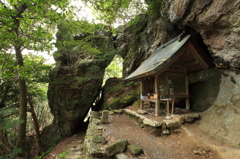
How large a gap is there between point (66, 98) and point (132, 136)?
349 inches

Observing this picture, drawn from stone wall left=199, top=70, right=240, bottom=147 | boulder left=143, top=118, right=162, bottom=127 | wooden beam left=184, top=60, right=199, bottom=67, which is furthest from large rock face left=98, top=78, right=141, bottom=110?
stone wall left=199, top=70, right=240, bottom=147

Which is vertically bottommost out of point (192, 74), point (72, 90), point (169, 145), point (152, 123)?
point (169, 145)

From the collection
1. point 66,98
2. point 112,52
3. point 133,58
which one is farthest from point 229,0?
point 66,98

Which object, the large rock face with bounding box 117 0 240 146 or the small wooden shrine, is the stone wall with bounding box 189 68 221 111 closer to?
Answer: the large rock face with bounding box 117 0 240 146

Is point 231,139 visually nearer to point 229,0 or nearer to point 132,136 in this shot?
point 132,136

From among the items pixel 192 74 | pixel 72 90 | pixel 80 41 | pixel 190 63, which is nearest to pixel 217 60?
pixel 190 63

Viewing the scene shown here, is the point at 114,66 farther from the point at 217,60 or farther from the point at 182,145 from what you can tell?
the point at 182,145

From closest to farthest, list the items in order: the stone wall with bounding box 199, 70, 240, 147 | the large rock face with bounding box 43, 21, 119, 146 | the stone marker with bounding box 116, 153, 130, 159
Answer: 1. the stone marker with bounding box 116, 153, 130, 159
2. the stone wall with bounding box 199, 70, 240, 147
3. the large rock face with bounding box 43, 21, 119, 146

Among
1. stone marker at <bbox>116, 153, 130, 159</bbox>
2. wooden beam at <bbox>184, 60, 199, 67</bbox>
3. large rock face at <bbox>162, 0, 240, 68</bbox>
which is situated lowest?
stone marker at <bbox>116, 153, 130, 159</bbox>

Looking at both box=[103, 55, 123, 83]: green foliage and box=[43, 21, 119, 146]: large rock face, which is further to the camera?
box=[103, 55, 123, 83]: green foliage

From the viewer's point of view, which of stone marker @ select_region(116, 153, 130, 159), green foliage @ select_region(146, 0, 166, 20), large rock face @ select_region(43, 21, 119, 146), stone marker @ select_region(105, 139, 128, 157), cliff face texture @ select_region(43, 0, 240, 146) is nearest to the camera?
stone marker @ select_region(116, 153, 130, 159)

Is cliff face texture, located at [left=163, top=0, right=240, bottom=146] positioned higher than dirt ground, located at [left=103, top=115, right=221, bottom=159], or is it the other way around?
cliff face texture, located at [left=163, top=0, right=240, bottom=146]

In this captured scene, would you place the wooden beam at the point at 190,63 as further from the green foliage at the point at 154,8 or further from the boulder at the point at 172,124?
the green foliage at the point at 154,8

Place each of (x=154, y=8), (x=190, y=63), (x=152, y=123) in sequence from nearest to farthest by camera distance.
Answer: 1. (x=152, y=123)
2. (x=190, y=63)
3. (x=154, y=8)
